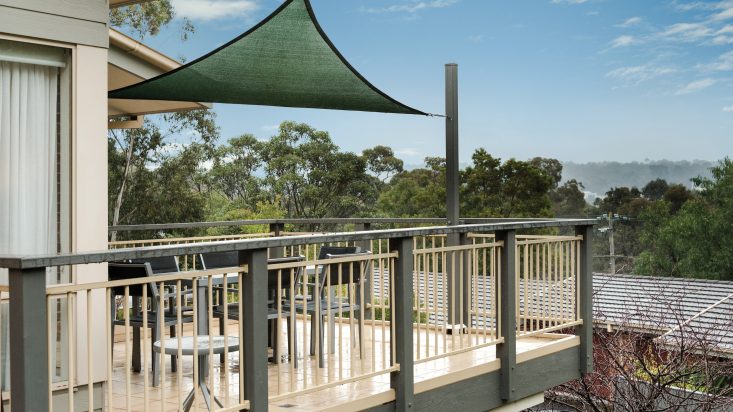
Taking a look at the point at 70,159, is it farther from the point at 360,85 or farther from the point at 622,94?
the point at 622,94

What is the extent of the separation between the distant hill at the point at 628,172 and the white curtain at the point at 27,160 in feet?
137

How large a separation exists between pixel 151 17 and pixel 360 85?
24.6 m

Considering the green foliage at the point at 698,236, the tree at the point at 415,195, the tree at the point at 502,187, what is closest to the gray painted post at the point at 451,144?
the green foliage at the point at 698,236

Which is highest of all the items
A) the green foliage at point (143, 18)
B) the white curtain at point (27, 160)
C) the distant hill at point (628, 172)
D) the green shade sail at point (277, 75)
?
the green foliage at point (143, 18)

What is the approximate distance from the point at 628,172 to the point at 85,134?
45.6 m

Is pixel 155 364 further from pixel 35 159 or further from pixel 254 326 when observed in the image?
pixel 254 326

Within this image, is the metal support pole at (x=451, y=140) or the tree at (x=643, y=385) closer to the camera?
the metal support pole at (x=451, y=140)

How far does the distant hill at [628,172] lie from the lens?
4553 cm

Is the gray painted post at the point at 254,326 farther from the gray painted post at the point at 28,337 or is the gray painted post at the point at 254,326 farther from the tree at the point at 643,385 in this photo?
the tree at the point at 643,385

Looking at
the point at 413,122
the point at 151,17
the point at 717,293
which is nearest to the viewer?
the point at 717,293

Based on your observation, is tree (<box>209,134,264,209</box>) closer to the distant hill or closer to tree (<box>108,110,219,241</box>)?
tree (<box>108,110,219,241</box>)

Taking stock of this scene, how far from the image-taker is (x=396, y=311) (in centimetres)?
543

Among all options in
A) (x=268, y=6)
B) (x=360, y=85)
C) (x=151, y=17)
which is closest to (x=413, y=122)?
(x=268, y=6)

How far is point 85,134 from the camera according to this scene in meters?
5.27
